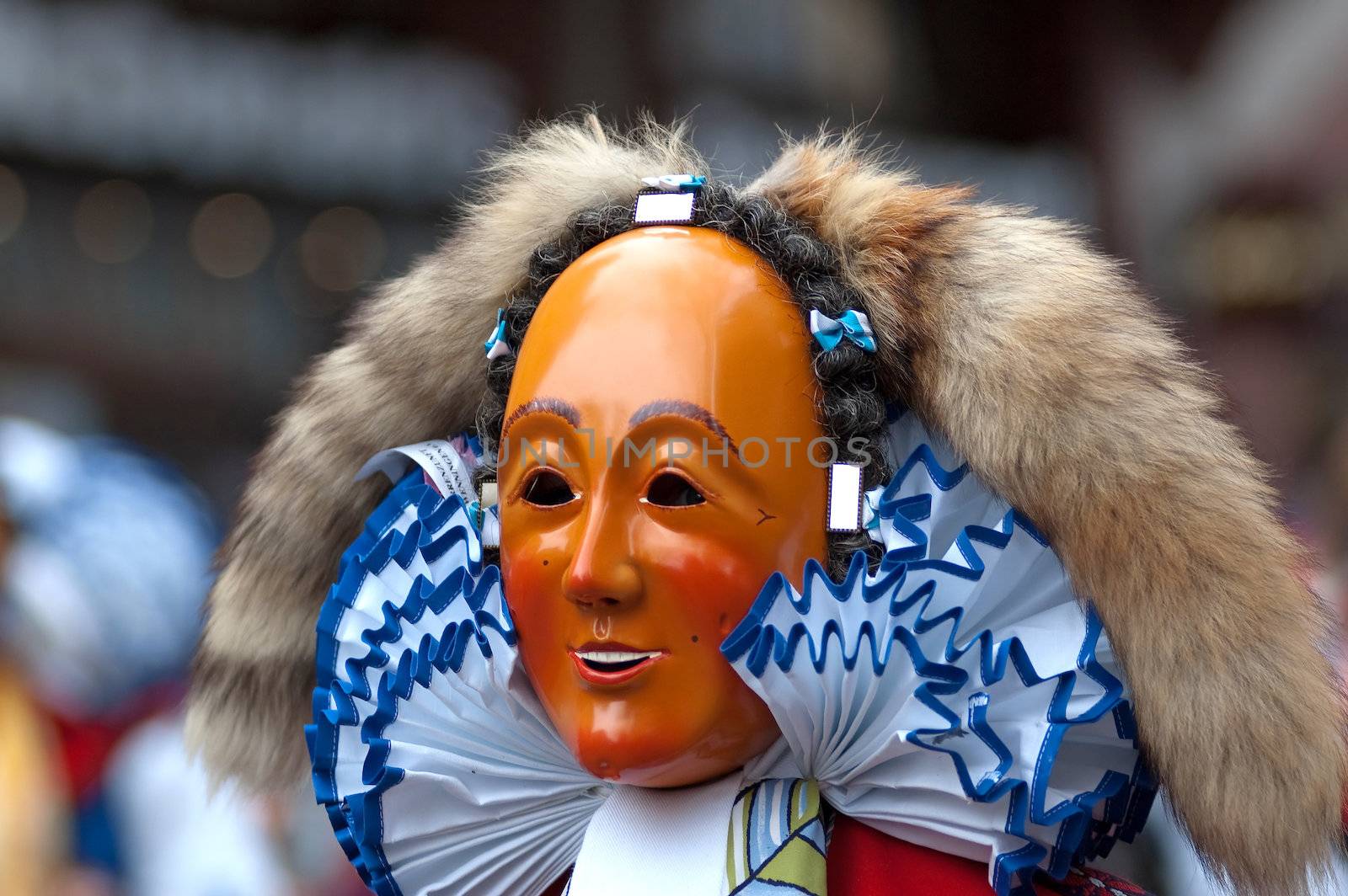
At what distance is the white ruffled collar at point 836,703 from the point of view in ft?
5.07

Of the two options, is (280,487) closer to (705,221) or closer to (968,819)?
(705,221)

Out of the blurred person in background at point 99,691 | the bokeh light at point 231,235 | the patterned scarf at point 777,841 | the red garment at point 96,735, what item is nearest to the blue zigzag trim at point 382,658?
the patterned scarf at point 777,841

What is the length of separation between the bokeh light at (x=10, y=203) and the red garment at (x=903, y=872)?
28.0ft

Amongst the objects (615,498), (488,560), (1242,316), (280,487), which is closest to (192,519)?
(280,487)

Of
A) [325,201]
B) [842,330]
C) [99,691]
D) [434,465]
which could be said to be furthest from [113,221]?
[842,330]

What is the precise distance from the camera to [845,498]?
1.70 meters

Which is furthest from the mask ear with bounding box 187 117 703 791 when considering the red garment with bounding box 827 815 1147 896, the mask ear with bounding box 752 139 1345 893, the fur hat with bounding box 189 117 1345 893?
the red garment with bounding box 827 815 1147 896

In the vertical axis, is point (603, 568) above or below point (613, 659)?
above

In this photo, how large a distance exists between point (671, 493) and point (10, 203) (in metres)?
8.48

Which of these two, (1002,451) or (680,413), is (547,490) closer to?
(680,413)

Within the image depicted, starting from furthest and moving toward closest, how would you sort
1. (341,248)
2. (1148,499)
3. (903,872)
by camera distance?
(341,248) < (903,872) < (1148,499)

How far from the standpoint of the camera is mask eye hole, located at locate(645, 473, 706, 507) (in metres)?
1.64

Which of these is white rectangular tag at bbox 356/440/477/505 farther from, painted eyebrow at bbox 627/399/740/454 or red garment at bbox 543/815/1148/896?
red garment at bbox 543/815/1148/896

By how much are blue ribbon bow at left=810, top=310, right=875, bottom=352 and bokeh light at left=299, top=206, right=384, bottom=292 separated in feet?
24.6
